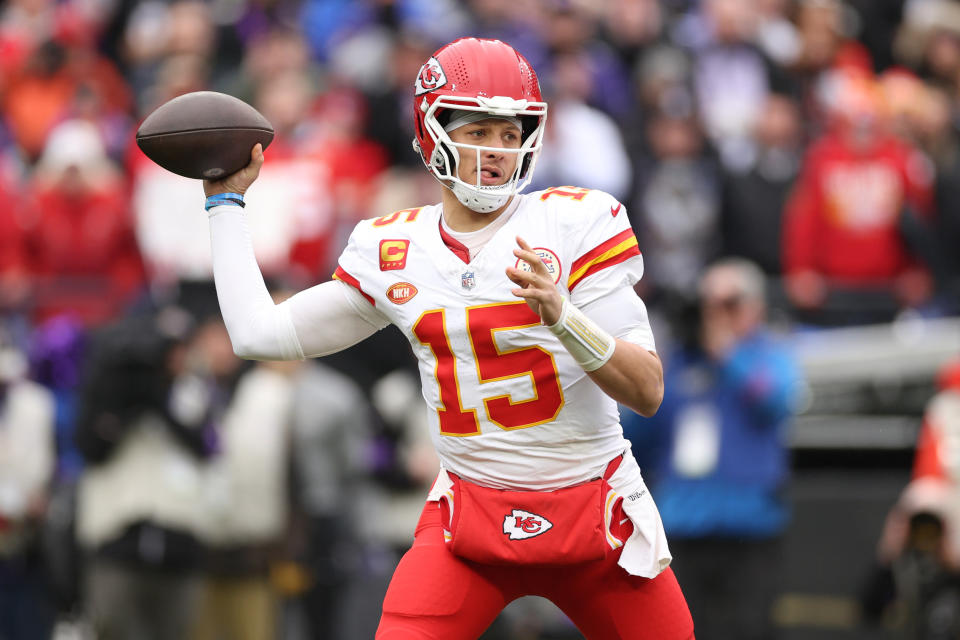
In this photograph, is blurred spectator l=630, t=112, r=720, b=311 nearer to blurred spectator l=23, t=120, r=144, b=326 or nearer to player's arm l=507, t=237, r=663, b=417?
blurred spectator l=23, t=120, r=144, b=326

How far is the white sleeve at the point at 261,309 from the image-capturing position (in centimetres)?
451

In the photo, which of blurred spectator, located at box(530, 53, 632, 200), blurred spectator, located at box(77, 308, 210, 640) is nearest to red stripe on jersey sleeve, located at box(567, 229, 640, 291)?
blurred spectator, located at box(77, 308, 210, 640)

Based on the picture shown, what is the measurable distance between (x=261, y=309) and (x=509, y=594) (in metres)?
1.02

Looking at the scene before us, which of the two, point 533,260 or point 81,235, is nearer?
point 533,260

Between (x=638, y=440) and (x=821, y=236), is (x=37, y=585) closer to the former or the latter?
(x=638, y=440)

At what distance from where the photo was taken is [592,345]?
13.3ft

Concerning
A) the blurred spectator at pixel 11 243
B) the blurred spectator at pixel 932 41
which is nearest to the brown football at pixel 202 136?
the blurred spectator at pixel 11 243

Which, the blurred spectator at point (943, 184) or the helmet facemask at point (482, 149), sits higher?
the helmet facemask at point (482, 149)

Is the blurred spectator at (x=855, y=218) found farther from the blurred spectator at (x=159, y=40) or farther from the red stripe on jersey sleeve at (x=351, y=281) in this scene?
the red stripe on jersey sleeve at (x=351, y=281)

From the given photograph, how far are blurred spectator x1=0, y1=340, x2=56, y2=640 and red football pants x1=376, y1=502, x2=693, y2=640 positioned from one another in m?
4.97

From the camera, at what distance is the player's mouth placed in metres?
4.37

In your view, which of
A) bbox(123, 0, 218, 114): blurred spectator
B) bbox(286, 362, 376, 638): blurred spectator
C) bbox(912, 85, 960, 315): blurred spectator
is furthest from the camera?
bbox(123, 0, 218, 114): blurred spectator

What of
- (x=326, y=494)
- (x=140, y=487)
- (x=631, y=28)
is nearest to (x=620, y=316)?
(x=140, y=487)

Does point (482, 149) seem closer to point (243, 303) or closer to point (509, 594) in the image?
point (243, 303)
